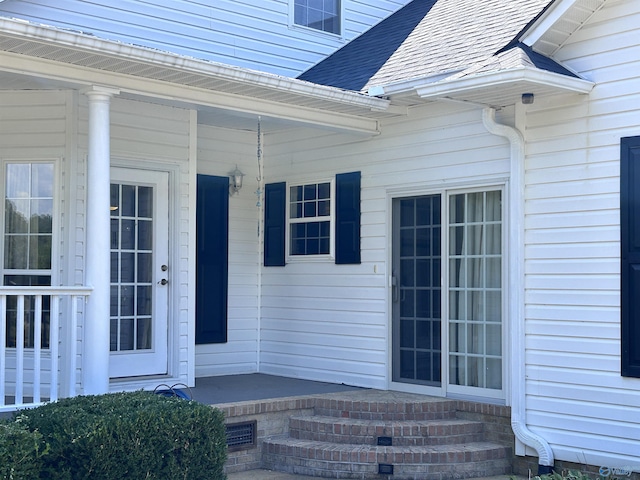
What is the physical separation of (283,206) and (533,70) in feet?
13.2

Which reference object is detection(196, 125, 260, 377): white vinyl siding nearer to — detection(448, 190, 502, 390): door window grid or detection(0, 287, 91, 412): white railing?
detection(0, 287, 91, 412): white railing

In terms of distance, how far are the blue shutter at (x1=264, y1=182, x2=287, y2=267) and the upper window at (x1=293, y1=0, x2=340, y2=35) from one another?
218cm

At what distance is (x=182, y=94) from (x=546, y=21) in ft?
10.0

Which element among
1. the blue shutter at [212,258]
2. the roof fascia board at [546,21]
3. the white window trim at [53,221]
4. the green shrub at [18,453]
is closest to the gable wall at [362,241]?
the blue shutter at [212,258]

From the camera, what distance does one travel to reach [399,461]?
6762 millimetres

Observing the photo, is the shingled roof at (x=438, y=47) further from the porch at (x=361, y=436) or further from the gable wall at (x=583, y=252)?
the porch at (x=361, y=436)

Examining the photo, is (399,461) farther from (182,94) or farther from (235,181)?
(235,181)

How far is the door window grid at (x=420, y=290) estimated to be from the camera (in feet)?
26.1

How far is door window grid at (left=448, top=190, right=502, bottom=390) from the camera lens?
7.44m

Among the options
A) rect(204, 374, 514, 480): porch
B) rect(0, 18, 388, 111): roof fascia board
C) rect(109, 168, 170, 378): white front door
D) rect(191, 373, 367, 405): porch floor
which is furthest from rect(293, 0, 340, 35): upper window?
rect(204, 374, 514, 480): porch

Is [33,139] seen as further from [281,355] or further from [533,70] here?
[533,70]

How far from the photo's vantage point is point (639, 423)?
20.0ft

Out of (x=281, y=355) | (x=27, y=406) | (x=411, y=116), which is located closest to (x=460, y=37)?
(x=411, y=116)

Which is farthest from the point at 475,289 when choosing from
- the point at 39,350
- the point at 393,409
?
the point at 39,350
